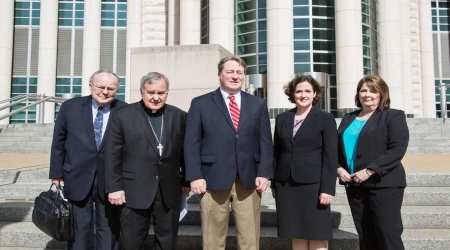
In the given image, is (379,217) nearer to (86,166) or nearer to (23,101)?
(86,166)

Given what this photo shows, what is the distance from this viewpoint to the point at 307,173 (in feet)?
11.4

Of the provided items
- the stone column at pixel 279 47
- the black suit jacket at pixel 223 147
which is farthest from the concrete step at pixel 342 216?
the stone column at pixel 279 47

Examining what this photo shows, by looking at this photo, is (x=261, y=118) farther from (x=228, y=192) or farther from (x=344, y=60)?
(x=344, y=60)

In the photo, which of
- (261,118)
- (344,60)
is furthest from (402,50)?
(261,118)

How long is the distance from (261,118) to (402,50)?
1132 inches

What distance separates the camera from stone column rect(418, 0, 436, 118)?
3206 cm

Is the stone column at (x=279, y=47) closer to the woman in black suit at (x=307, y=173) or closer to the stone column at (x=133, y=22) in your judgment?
the stone column at (x=133, y=22)

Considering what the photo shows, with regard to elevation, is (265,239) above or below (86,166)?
below

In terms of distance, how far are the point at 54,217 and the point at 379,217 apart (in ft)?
9.30

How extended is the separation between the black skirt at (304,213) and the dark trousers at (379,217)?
32cm

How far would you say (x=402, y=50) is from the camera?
2891 centimetres

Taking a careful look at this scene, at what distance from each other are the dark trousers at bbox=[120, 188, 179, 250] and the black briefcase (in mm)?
523

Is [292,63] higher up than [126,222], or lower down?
higher up

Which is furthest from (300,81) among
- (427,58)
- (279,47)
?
(427,58)
